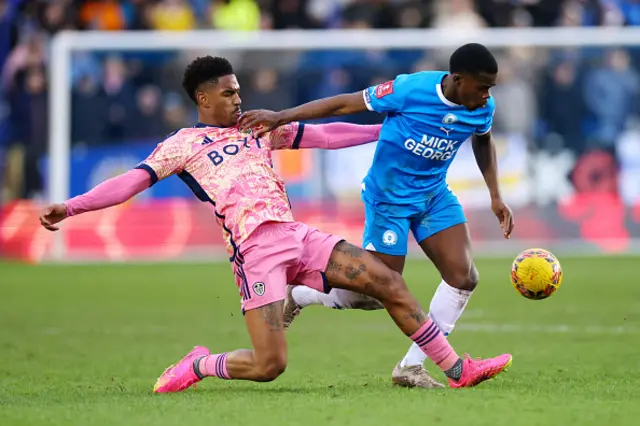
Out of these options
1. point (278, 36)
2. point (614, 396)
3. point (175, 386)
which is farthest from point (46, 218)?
point (278, 36)

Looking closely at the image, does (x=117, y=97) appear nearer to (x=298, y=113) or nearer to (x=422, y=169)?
(x=422, y=169)

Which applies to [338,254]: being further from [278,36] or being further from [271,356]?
[278,36]

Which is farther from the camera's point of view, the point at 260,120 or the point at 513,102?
the point at 513,102

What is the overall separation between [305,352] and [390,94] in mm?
3014

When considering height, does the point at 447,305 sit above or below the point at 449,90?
below

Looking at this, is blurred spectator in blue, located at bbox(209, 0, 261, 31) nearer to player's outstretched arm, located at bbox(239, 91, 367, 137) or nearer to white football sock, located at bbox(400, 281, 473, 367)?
white football sock, located at bbox(400, 281, 473, 367)

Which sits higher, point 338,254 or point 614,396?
point 338,254

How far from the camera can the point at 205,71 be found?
7.71m

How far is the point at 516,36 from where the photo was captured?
68.8 ft

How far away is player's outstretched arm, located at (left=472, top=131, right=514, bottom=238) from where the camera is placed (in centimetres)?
819

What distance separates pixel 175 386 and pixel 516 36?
575 inches

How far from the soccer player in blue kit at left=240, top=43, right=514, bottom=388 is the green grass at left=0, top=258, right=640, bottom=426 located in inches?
23.1

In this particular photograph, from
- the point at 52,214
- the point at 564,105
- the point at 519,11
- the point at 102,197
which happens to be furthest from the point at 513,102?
the point at 52,214

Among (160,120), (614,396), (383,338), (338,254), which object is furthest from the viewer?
(160,120)
